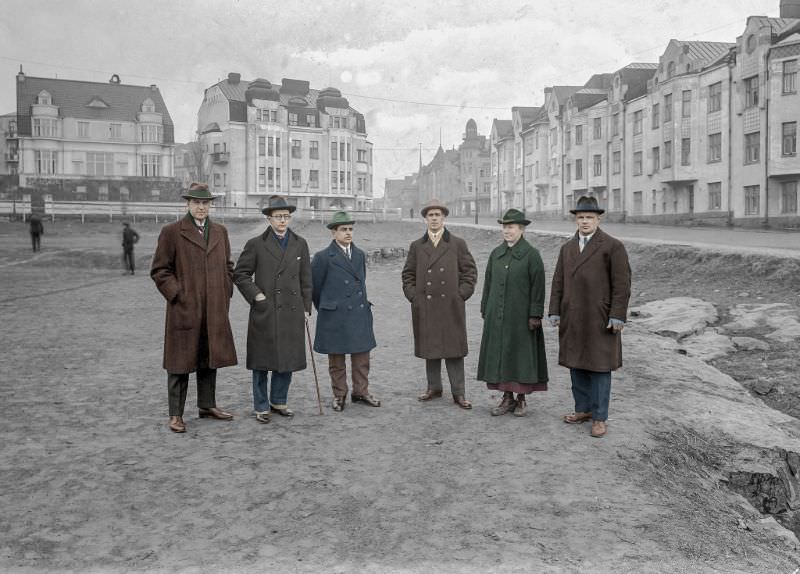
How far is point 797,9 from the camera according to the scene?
39.2 metres

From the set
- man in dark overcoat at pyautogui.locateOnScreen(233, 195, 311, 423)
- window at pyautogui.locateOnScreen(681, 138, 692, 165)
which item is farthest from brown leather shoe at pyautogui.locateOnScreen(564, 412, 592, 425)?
window at pyautogui.locateOnScreen(681, 138, 692, 165)

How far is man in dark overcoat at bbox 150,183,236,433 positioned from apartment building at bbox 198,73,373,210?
5955 centimetres

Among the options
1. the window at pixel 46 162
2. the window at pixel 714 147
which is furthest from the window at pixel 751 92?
the window at pixel 46 162

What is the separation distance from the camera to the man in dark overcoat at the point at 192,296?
6.38 meters

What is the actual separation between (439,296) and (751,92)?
34249 millimetres

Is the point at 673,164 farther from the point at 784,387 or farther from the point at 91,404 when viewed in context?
the point at 91,404

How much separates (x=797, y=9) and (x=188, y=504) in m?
44.0

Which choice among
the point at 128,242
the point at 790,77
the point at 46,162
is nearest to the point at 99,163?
the point at 46,162

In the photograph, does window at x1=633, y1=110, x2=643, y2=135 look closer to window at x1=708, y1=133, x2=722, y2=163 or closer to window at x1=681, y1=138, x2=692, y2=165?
window at x1=681, y1=138, x2=692, y2=165

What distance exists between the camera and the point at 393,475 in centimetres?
526

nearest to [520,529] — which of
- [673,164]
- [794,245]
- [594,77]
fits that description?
[794,245]

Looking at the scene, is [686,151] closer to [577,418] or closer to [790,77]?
[790,77]

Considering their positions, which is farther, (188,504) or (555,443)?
(555,443)

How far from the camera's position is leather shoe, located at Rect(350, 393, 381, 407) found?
7.37 meters
